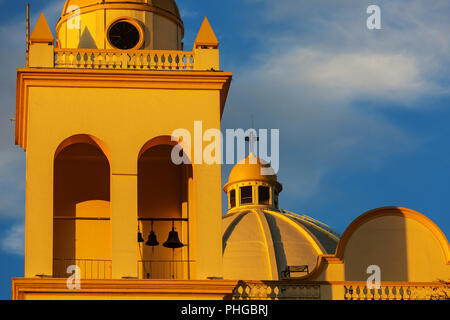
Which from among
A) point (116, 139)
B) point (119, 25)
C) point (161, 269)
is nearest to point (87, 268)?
point (161, 269)

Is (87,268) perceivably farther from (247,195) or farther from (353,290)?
(247,195)

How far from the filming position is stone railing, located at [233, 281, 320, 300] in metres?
35.2

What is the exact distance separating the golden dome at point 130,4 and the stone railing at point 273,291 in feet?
21.9

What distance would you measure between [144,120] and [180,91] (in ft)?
3.45

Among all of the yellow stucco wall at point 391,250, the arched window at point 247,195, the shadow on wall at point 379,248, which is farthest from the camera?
the arched window at point 247,195

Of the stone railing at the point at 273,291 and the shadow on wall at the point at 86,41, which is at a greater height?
the shadow on wall at the point at 86,41

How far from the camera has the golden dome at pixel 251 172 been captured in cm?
6875

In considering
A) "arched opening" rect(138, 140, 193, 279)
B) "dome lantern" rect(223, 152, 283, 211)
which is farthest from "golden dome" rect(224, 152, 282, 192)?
"arched opening" rect(138, 140, 193, 279)

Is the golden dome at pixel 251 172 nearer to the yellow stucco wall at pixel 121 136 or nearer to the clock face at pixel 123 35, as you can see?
the clock face at pixel 123 35

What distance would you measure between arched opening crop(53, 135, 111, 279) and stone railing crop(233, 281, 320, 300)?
3.11m

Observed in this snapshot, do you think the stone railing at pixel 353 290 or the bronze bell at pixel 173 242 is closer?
the bronze bell at pixel 173 242

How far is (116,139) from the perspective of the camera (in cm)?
3494

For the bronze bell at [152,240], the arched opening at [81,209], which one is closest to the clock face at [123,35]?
the arched opening at [81,209]

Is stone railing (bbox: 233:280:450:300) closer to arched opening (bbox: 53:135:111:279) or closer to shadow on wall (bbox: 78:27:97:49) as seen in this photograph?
arched opening (bbox: 53:135:111:279)
